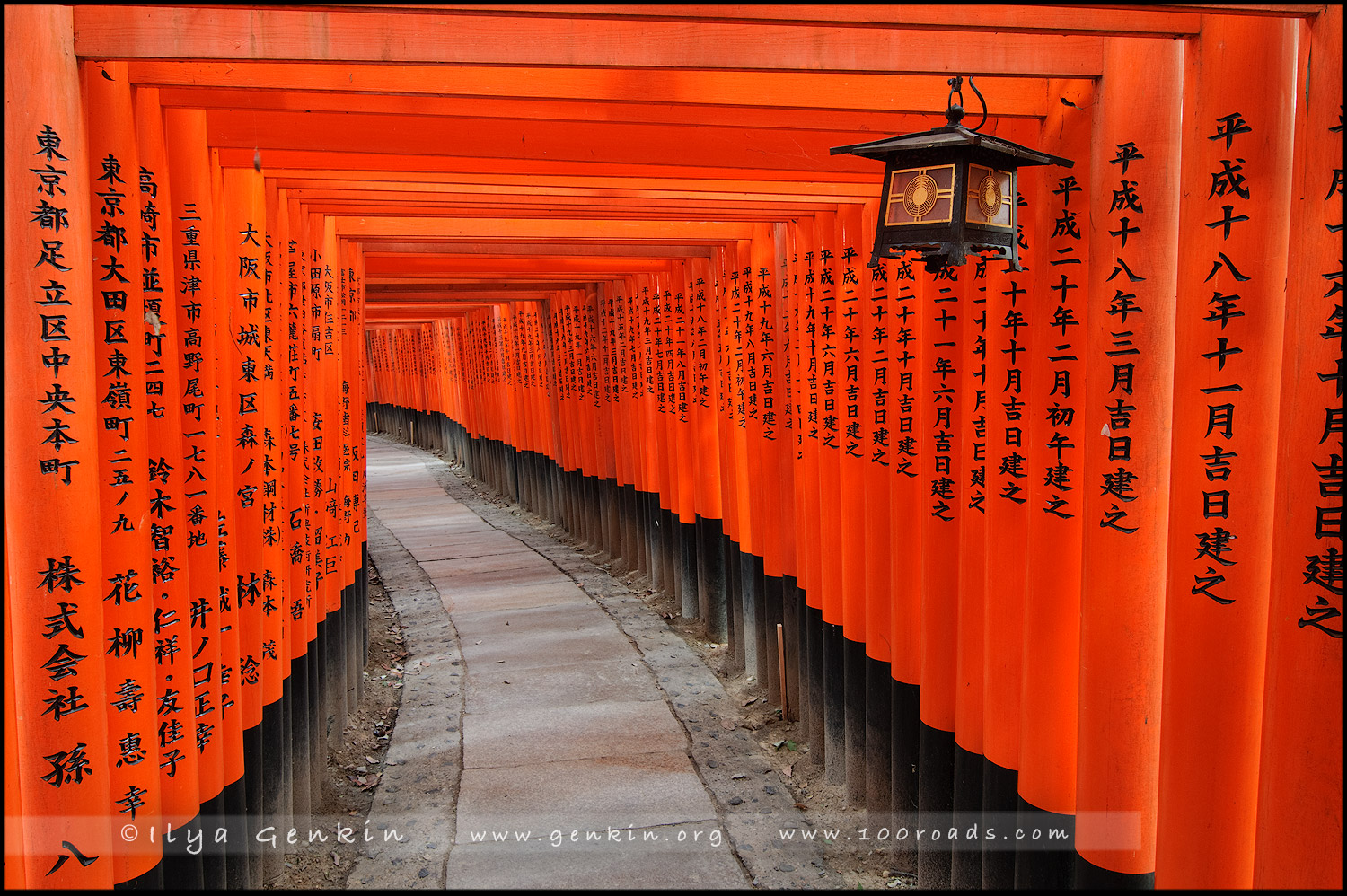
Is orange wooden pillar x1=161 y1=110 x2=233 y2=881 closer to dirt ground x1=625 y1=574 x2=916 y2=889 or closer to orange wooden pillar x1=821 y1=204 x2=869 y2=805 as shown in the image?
dirt ground x1=625 y1=574 x2=916 y2=889

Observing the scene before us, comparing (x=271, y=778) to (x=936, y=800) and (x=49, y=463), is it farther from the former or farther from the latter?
(x=936, y=800)

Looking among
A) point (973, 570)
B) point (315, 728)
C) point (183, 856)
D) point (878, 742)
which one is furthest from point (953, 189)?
point (315, 728)

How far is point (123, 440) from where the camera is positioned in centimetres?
316

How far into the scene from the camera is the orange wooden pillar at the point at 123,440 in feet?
10.1

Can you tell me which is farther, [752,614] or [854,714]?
[752,614]

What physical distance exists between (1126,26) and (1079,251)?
899 mm

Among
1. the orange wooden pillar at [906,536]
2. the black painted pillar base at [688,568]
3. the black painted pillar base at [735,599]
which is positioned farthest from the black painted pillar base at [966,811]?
the black painted pillar base at [688,568]

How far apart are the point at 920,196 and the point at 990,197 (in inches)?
8.8

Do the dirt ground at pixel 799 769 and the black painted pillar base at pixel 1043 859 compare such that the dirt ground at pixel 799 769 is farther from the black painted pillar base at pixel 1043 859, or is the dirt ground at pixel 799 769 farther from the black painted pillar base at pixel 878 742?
the black painted pillar base at pixel 1043 859

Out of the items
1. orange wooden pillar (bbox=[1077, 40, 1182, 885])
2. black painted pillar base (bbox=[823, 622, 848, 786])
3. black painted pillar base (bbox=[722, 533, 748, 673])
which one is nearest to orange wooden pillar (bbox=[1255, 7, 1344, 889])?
orange wooden pillar (bbox=[1077, 40, 1182, 885])

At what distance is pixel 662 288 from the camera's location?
10.4 meters

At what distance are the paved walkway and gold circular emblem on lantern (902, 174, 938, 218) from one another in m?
3.71

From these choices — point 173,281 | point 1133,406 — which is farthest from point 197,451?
point 1133,406

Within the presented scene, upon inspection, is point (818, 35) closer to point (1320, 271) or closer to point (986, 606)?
point (1320, 271)
